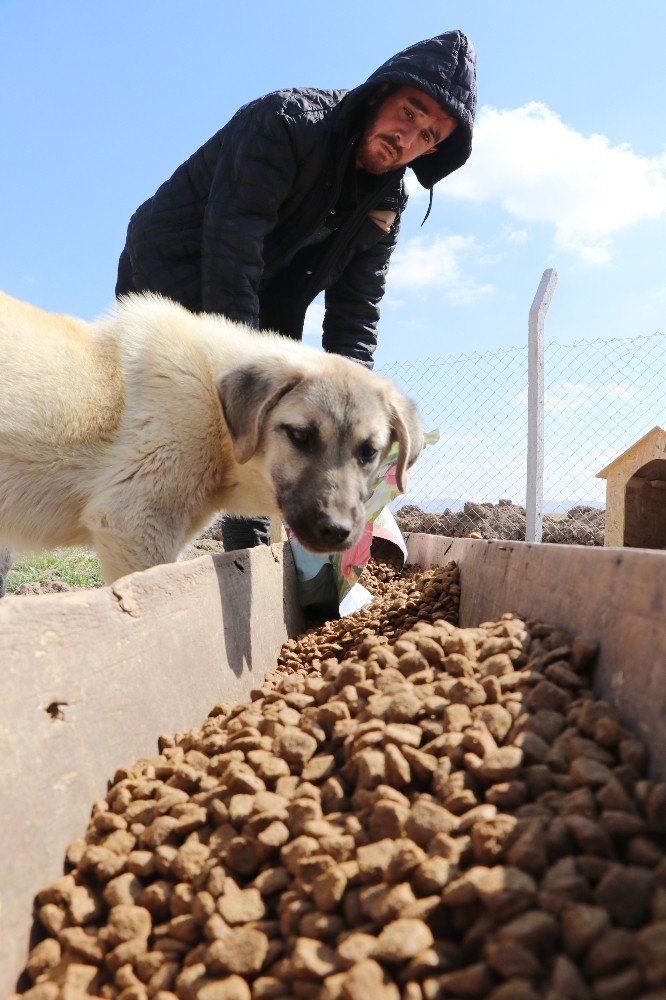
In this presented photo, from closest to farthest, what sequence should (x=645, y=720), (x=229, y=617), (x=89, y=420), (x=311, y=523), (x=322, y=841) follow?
(x=322, y=841) → (x=645, y=720) → (x=229, y=617) → (x=311, y=523) → (x=89, y=420)

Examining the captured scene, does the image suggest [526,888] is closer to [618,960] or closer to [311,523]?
[618,960]

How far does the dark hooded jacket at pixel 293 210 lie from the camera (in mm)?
3973

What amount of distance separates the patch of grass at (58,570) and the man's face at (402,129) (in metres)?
3.71

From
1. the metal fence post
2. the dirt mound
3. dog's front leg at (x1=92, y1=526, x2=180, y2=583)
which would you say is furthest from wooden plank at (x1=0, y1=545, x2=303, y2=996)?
the dirt mound

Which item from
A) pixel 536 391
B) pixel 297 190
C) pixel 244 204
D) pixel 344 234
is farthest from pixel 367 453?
pixel 536 391

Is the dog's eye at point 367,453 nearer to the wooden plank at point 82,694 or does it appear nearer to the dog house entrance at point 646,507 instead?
the wooden plank at point 82,694

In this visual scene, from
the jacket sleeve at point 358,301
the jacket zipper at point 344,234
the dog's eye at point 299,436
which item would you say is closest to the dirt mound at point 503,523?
the jacket sleeve at point 358,301

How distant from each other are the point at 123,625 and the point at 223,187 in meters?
2.92

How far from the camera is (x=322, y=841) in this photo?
130 cm

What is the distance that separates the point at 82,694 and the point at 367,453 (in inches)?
74.9

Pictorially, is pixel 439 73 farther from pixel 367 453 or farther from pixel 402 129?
pixel 367 453

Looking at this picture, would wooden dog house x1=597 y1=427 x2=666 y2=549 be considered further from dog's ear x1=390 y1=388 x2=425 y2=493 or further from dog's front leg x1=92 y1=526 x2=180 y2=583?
dog's front leg x1=92 y1=526 x2=180 y2=583

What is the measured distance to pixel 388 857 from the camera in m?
1.23

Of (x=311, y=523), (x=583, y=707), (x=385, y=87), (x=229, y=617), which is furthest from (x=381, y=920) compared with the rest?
(x=385, y=87)
